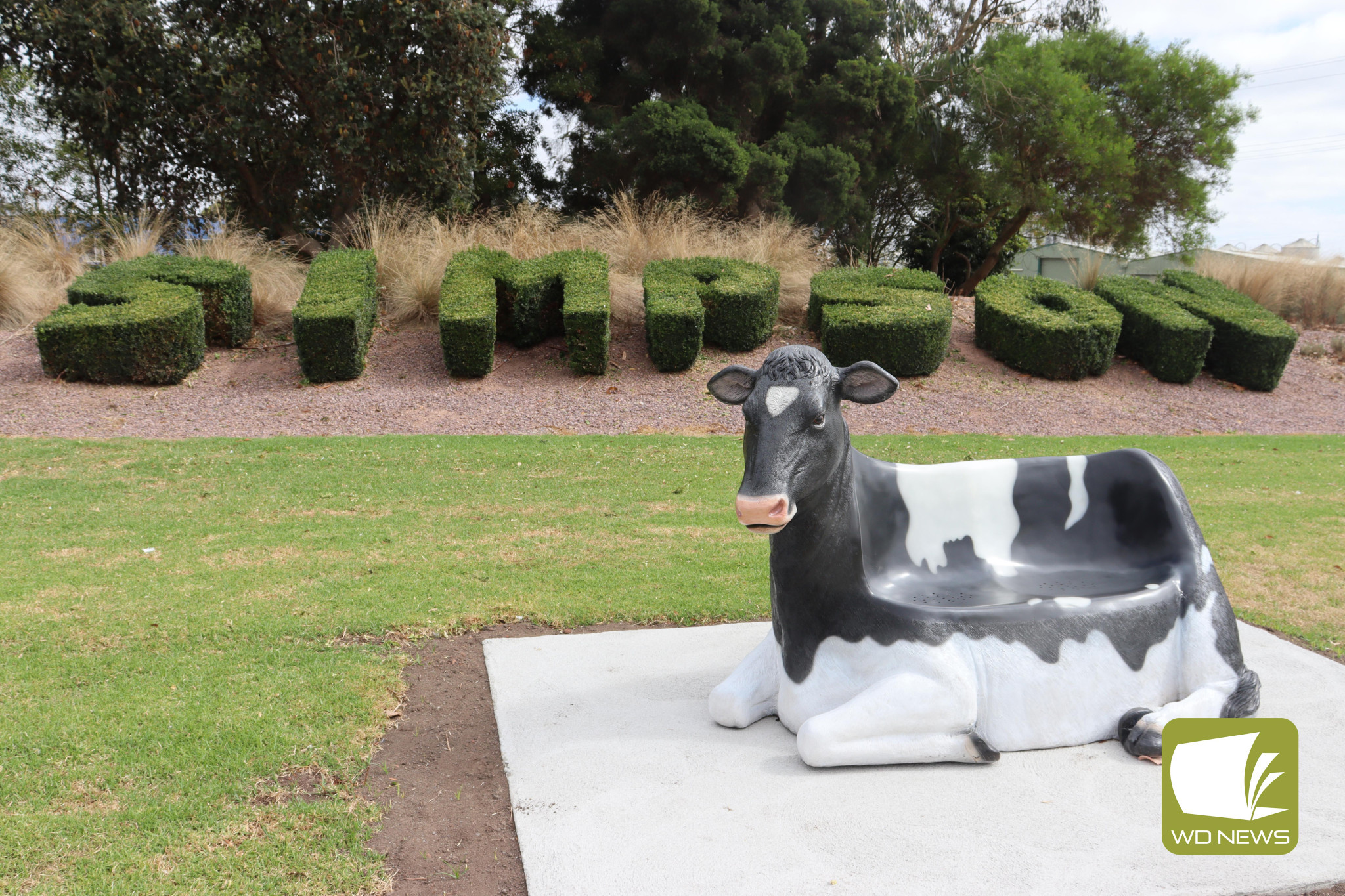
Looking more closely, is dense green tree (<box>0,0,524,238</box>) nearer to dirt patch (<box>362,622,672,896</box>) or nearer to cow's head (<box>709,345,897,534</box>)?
dirt patch (<box>362,622,672,896</box>)

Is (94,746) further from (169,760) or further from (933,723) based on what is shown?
(933,723)

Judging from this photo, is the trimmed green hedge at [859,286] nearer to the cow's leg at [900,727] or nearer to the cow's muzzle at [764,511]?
the cow's leg at [900,727]

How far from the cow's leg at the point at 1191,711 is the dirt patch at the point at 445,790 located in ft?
6.90

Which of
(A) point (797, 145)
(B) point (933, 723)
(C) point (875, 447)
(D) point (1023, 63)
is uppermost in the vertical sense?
(D) point (1023, 63)

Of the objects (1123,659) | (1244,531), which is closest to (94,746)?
(1123,659)

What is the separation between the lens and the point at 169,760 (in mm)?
3201

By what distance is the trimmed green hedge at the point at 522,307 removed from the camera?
11.0m

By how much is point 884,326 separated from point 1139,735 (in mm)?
8987

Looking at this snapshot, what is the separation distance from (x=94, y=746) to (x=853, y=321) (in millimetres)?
9868

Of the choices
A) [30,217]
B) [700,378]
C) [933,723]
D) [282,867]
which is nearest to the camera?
[282,867]

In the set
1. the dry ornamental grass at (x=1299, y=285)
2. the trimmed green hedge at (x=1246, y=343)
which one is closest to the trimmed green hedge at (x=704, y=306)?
the trimmed green hedge at (x=1246, y=343)

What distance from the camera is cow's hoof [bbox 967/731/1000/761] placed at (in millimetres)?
3066

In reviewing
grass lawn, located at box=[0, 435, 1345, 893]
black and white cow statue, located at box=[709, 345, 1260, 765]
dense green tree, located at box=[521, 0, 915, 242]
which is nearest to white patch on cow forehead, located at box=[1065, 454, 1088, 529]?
black and white cow statue, located at box=[709, 345, 1260, 765]

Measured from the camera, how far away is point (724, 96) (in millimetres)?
19062
